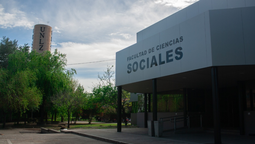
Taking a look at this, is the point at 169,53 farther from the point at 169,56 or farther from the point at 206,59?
the point at 206,59

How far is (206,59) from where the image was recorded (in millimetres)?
10969

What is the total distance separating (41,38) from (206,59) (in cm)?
7879

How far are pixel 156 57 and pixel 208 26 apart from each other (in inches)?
166

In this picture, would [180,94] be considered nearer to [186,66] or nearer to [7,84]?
[186,66]

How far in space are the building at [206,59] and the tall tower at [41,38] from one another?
218 feet

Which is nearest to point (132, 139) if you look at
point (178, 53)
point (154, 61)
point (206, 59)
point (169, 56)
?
point (154, 61)

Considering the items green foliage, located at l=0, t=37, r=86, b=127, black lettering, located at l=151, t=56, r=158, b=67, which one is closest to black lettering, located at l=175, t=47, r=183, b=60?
black lettering, located at l=151, t=56, r=158, b=67

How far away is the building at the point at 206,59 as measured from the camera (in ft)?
34.9

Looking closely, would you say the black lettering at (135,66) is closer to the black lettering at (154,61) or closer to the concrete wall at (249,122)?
the black lettering at (154,61)

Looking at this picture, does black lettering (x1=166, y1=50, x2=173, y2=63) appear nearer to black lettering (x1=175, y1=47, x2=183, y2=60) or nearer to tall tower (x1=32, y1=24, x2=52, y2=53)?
black lettering (x1=175, y1=47, x2=183, y2=60)

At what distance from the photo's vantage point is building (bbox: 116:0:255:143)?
34.9 feet

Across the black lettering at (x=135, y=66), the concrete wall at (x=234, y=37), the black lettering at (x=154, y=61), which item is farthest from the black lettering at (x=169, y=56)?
the black lettering at (x=135, y=66)

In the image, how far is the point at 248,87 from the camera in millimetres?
15586

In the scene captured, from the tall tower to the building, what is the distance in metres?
66.3
